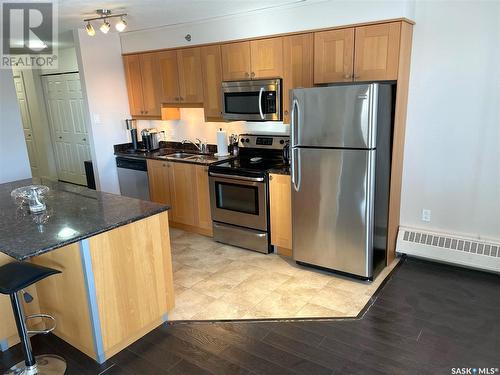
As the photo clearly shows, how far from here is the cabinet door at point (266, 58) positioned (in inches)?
143

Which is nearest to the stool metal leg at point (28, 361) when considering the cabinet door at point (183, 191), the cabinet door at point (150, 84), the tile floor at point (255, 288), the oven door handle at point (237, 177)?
the tile floor at point (255, 288)

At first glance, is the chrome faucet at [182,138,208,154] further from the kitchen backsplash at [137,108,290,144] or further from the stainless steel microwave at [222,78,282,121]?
the stainless steel microwave at [222,78,282,121]

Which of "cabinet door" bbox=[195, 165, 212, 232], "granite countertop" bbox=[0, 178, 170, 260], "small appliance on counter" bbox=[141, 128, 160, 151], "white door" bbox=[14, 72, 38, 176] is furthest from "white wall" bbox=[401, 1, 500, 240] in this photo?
"white door" bbox=[14, 72, 38, 176]

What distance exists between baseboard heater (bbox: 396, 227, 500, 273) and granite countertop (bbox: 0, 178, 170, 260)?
237 cm

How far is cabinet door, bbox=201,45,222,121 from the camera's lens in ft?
13.5

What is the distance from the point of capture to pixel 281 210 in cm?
367

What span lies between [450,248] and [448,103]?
1287 mm

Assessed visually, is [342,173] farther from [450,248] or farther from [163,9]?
[163,9]

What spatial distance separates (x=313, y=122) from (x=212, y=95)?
1.55 meters

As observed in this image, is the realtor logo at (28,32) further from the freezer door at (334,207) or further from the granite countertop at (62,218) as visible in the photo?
the freezer door at (334,207)

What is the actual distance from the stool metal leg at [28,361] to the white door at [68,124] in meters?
4.51

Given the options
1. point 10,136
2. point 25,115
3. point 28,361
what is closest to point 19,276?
point 28,361

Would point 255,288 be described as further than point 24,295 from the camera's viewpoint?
Yes

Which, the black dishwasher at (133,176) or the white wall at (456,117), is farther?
the black dishwasher at (133,176)
